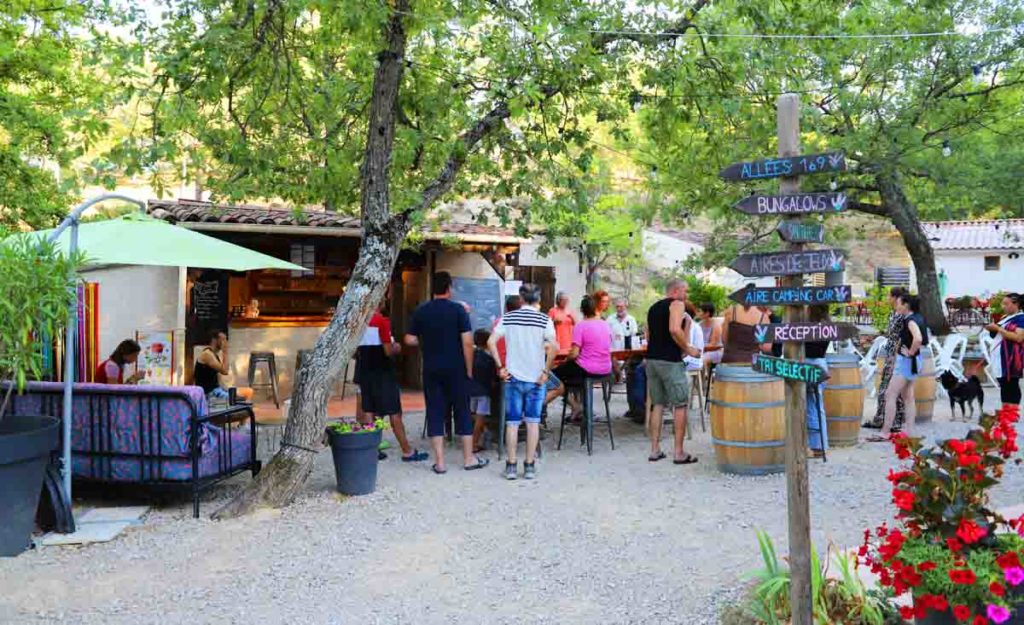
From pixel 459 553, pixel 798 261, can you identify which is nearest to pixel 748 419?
pixel 459 553

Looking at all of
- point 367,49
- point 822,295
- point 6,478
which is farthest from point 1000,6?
point 6,478

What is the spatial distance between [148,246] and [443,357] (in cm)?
244

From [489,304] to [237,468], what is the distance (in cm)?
698

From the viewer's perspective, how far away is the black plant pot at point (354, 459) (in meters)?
6.39

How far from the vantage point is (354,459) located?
6406mm

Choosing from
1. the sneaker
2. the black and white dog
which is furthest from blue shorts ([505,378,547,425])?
the black and white dog

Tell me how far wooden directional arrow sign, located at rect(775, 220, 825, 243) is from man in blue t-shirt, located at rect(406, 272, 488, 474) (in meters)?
3.78

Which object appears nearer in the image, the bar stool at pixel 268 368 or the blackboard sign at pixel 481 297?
the bar stool at pixel 268 368

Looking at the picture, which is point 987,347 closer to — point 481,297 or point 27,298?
point 481,297

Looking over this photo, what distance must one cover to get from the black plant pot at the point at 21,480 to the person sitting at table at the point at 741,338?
5.61 metres

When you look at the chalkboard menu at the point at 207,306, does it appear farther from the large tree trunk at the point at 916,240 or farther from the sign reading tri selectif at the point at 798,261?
the large tree trunk at the point at 916,240

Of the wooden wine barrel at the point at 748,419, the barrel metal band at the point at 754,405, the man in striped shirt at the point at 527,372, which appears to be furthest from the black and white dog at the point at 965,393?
the man in striped shirt at the point at 527,372

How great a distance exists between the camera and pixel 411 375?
12953 mm

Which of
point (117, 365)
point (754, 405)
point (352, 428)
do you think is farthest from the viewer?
point (117, 365)
